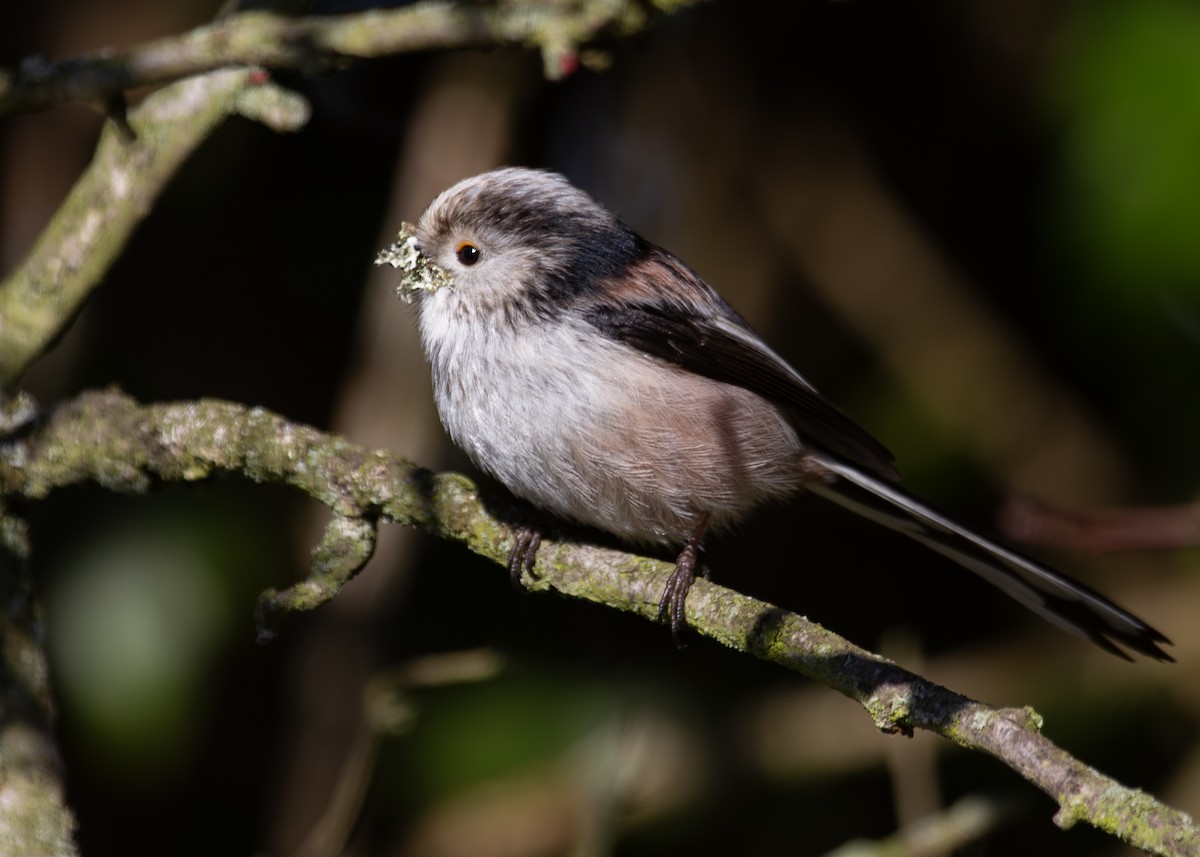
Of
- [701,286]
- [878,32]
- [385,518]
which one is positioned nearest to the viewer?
[385,518]

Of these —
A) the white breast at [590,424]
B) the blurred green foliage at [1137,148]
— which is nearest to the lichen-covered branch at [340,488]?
the white breast at [590,424]

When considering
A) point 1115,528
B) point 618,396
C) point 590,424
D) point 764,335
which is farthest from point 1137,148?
point 590,424

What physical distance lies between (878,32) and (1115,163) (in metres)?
1.80

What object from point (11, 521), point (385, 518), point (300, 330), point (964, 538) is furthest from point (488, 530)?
point (300, 330)

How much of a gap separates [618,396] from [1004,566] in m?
1.14

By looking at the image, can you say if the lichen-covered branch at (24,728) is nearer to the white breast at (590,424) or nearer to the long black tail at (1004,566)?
the white breast at (590,424)

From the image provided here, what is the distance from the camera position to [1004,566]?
333cm

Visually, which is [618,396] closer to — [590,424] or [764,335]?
[590,424]

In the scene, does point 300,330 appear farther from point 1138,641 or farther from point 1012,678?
point 1138,641

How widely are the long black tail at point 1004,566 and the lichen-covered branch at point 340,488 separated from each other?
3.47 feet

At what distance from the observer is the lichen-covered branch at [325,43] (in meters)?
2.38

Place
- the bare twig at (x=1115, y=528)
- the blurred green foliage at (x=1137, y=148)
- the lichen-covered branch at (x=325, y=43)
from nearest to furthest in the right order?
the lichen-covered branch at (x=325, y=43) → the bare twig at (x=1115, y=528) → the blurred green foliage at (x=1137, y=148)

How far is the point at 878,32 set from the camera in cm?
538

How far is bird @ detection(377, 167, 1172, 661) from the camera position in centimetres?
307
